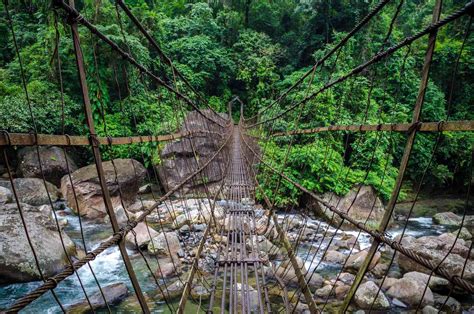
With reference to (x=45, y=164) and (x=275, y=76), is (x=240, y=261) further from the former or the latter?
(x=275, y=76)

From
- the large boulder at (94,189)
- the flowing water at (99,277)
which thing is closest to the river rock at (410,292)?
the flowing water at (99,277)

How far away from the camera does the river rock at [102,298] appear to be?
87.4 inches

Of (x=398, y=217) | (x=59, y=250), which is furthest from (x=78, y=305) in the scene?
(x=398, y=217)

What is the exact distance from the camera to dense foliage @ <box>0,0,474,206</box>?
14.5ft

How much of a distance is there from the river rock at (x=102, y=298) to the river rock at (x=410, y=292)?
2.29 metres

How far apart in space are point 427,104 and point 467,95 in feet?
3.04

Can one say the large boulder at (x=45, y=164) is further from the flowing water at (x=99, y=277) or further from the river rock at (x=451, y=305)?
the river rock at (x=451, y=305)

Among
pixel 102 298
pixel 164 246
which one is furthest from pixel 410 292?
pixel 102 298

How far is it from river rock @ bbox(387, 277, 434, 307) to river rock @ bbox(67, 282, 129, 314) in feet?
7.51

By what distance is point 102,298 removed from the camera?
2.28 metres

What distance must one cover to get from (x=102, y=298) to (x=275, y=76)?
28.5 feet

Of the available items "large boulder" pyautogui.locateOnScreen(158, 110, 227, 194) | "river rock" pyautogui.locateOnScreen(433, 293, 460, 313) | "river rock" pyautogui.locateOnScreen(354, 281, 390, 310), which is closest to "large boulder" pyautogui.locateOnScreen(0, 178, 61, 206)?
"large boulder" pyautogui.locateOnScreen(158, 110, 227, 194)

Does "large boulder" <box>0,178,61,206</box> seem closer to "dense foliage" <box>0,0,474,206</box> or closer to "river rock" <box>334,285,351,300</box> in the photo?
"dense foliage" <box>0,0,474,206</box>

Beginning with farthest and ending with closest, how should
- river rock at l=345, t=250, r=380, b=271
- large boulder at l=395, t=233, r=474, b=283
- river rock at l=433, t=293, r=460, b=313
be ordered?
river rock at l=345, t=250, r=380, b=271 < large boulder at l=395, t=233, r=474, b=283 < river rock at l=433, t=293, r=460, b=313
